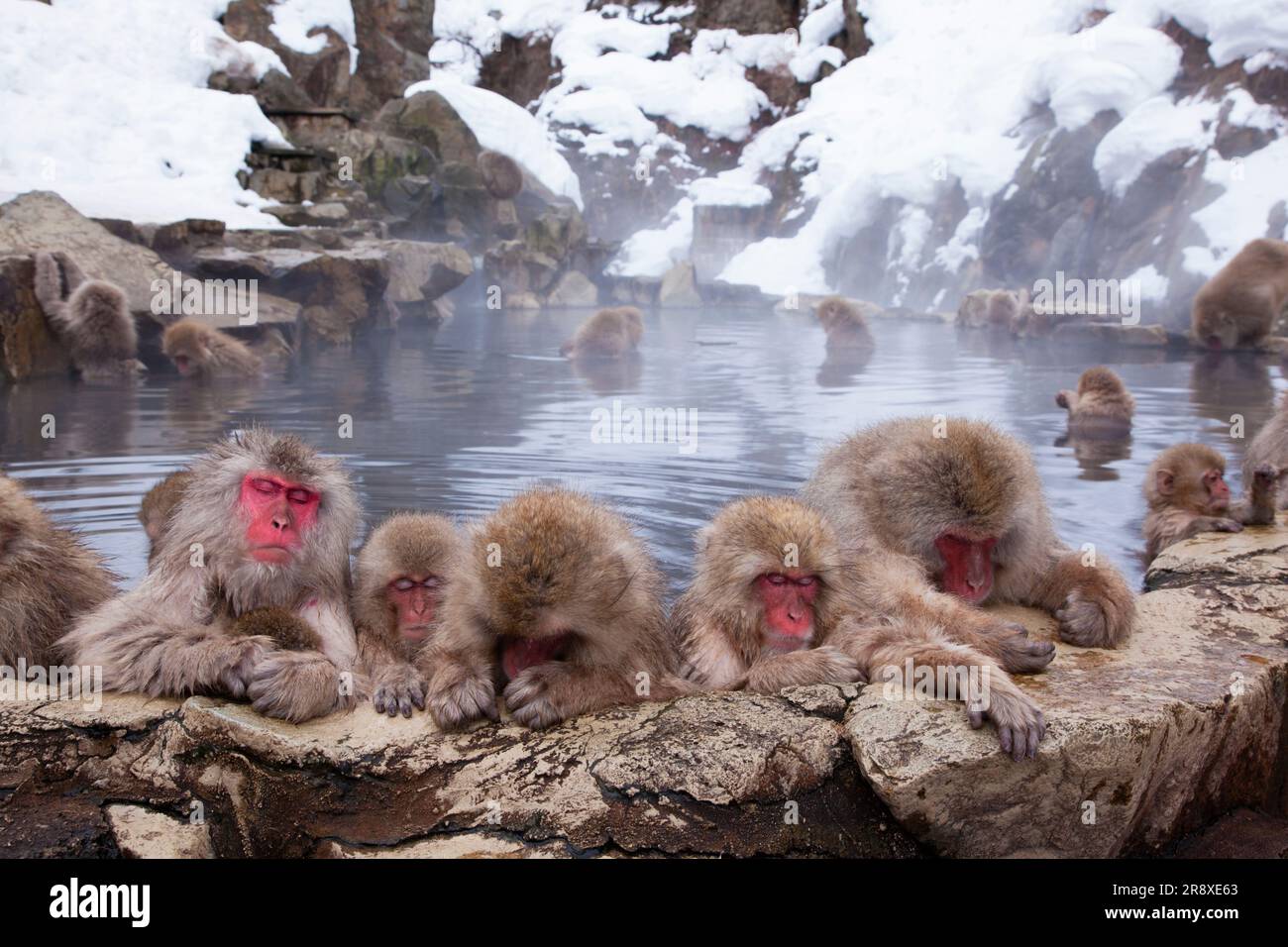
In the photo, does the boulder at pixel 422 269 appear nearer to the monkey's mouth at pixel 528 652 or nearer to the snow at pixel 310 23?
the snow at pixel 310 23

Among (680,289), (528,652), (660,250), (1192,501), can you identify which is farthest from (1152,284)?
(528,652)

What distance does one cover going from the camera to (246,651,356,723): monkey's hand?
8.38 ft

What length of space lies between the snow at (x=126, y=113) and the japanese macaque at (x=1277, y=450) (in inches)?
437

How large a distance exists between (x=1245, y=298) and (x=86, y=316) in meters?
9.85

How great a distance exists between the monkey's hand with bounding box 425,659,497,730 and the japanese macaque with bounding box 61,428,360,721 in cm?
28

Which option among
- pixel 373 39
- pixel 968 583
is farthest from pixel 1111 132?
pixel 373 39

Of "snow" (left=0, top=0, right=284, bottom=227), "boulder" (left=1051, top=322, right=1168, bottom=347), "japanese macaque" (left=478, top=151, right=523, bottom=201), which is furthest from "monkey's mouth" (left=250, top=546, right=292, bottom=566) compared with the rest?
"japanese macaque" (left=478, top=151, right=523, bottom=201)

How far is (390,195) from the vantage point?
18.6m

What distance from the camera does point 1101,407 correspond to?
25.1ft

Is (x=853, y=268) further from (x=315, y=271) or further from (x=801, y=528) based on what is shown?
(x=801, y=528)

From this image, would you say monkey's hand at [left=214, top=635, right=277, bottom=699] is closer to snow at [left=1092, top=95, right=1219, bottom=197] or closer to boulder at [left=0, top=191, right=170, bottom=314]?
boulder at [left=0, top=191, right=170, bottom=314]

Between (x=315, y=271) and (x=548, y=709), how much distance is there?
445 inches

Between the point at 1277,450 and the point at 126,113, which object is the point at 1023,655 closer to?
the point at 1277,450

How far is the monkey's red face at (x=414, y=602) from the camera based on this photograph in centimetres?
321
